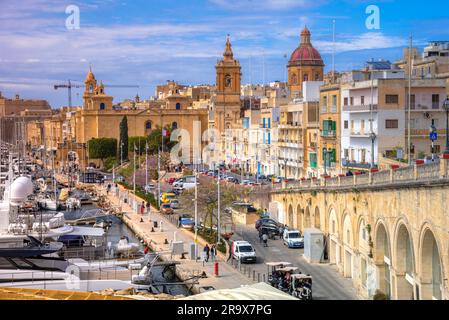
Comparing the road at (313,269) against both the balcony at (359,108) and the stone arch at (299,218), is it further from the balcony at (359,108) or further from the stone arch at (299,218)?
the balcony at (359,108)

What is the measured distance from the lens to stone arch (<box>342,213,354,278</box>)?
75.5 ft

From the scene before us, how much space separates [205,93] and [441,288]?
89.6 m

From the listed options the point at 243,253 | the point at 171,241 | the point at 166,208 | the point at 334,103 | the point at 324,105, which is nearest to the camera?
the point at 243,253

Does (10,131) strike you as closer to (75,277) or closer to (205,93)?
(205,93)

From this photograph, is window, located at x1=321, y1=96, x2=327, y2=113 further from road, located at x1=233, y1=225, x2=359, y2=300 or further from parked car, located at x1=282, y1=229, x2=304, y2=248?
parked car, located at x1=282, y1=229, x2=304, y2=248

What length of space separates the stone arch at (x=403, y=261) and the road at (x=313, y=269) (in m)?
1.71

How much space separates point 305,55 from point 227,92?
862 centimetres

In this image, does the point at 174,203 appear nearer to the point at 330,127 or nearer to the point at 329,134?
the point at 329,134

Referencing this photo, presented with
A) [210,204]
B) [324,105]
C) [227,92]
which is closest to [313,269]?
[210,204]

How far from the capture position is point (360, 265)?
21781 millimetres

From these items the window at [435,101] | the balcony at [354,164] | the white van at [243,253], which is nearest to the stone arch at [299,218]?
the balcony at [354,164]

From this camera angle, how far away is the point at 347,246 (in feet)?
76.9

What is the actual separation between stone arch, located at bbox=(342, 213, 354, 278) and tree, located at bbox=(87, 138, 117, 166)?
58095 millimetres
